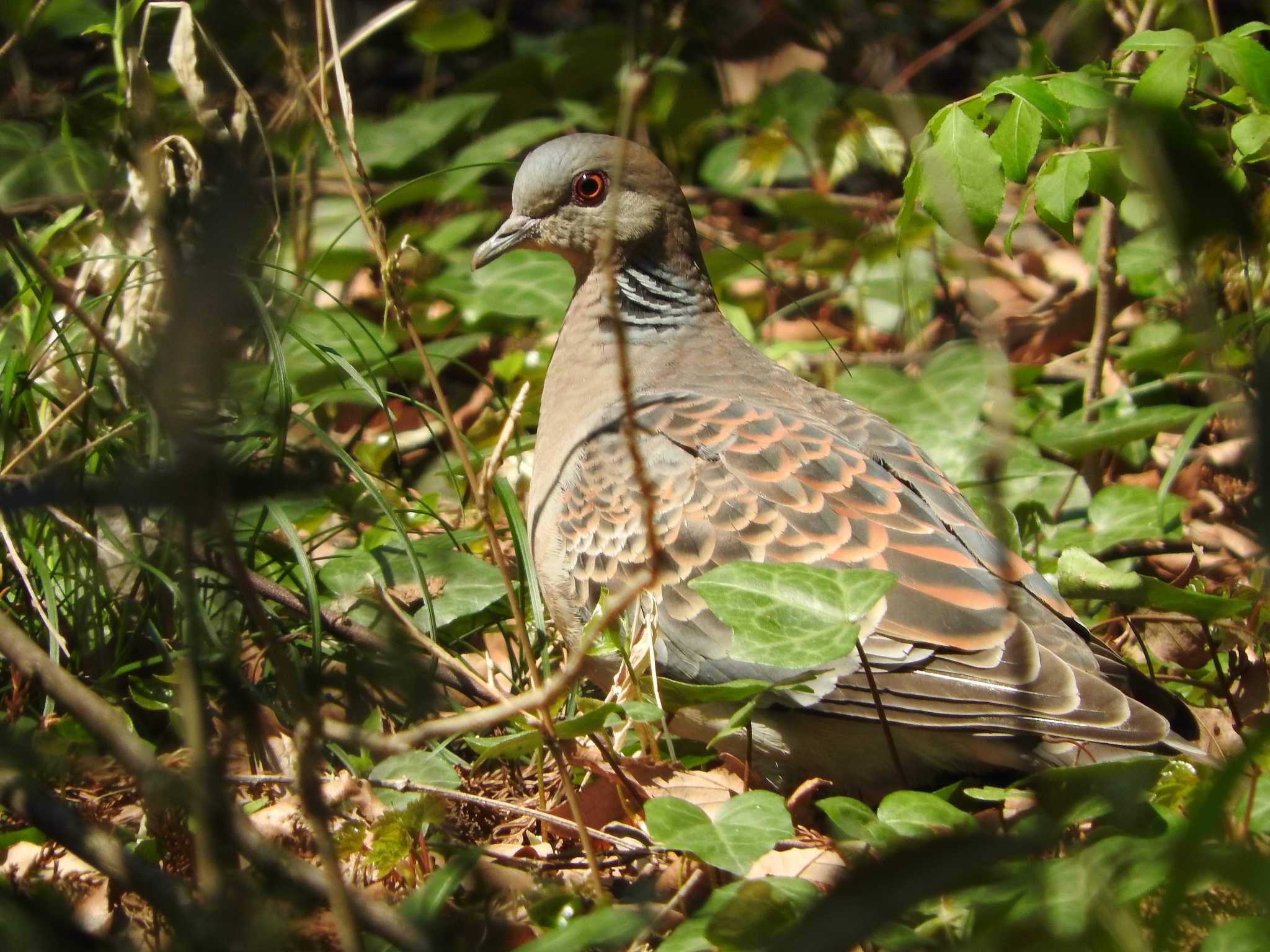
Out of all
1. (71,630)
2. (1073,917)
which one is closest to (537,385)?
(71,630)

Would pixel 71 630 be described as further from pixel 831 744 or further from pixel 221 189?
pixel 831 744

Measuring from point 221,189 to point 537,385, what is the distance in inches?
105

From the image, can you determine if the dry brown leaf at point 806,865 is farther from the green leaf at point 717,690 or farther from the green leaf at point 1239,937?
the green leaf at point 1239,937

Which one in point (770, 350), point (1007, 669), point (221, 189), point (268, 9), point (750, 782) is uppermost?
point (268, 9)

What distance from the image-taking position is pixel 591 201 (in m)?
3.78

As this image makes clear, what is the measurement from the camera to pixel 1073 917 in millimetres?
1603

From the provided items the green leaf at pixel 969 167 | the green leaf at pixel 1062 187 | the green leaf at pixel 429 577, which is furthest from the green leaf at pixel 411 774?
the green leaf at pixel 1062 187

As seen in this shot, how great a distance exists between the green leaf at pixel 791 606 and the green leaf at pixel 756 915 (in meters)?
0.37

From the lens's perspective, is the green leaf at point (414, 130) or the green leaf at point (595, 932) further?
the green leaf at point (414, 130)

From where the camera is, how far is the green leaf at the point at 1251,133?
9.20 feet

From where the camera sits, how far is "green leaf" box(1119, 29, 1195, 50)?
271 cm

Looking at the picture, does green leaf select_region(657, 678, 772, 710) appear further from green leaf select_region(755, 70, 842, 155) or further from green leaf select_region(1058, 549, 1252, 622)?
green leaf select_region(755, 70, 842, 155)

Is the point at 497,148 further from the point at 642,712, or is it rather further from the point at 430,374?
the point at 642,712

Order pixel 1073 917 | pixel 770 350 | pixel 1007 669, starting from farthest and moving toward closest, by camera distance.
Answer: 1. pixel 770 350
2. pixel 1007 669
3. pixel 1073 917
